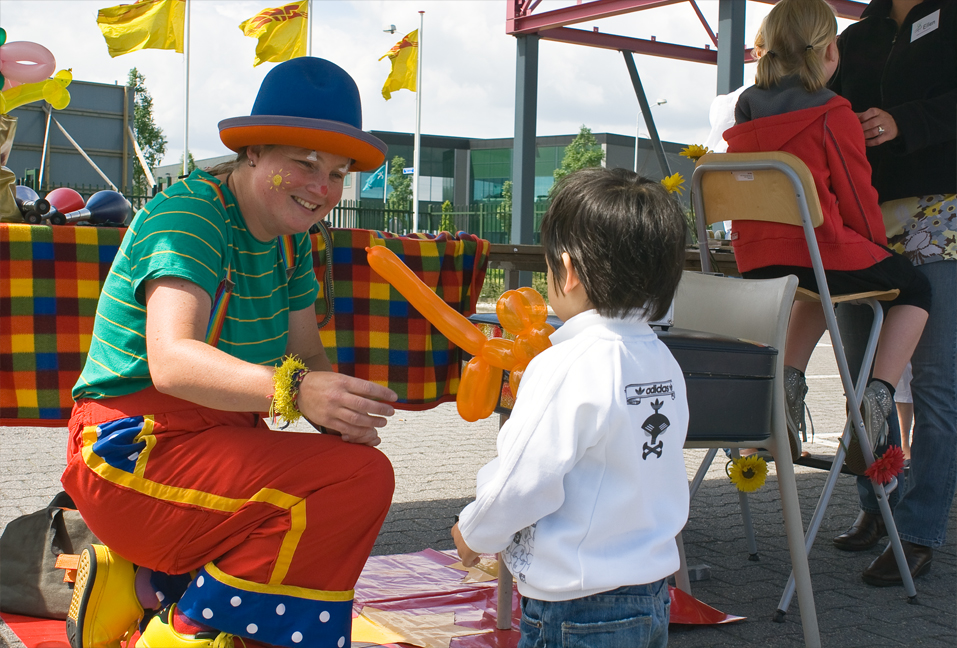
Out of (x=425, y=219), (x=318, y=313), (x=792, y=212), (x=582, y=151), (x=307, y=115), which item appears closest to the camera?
(x=307, y=115)

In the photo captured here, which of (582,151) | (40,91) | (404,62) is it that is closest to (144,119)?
(582,151)

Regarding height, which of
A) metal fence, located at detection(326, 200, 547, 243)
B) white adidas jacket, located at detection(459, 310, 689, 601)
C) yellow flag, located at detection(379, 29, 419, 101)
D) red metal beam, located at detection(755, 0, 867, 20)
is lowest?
white adidas jacket, located at detection(459, 310, 689, 601)

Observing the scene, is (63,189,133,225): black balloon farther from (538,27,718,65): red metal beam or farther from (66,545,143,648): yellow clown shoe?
(538,27,718,65): red metal beam

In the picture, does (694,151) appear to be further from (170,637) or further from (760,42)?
(170,637)

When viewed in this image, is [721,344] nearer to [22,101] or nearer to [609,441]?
[609,441]

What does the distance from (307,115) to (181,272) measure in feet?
1.54

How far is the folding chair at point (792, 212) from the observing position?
2520mm

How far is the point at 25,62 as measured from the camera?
10.4 feet

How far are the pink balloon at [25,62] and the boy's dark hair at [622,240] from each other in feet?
8.06

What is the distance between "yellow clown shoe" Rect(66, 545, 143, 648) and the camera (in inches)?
74.2

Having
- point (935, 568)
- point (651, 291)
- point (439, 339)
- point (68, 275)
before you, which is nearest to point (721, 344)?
point (651, 291)

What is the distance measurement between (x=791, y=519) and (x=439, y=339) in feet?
4.83

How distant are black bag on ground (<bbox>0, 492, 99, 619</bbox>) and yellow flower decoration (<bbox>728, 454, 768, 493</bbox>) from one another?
186 centimetres

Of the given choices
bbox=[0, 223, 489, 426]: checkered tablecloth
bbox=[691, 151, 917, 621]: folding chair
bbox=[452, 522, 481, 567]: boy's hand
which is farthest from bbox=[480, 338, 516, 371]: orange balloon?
bbox=[0, 223, 489, 426]: checkered tablecloth
